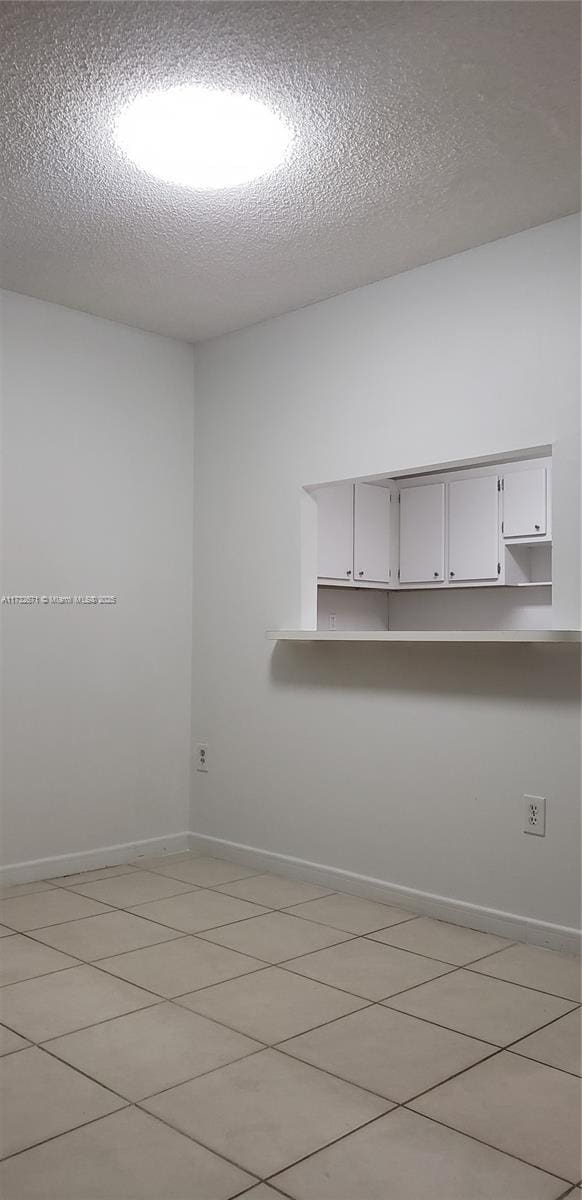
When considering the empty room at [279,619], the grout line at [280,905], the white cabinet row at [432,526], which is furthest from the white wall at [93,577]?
the white cabinet row at [432,526]

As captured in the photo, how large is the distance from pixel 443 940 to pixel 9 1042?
149 centimetres

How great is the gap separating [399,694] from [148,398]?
75.2 inches

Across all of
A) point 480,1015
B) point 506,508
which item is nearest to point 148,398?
Answer: point 506,508

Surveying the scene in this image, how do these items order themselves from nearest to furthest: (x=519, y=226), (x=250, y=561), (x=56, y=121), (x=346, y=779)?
1. (x=56, y=121)
2. (x=519, y=226)
3. (x=346, y=779)
4. (x=250, y=561)

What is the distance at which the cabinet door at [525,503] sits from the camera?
5.27 metres

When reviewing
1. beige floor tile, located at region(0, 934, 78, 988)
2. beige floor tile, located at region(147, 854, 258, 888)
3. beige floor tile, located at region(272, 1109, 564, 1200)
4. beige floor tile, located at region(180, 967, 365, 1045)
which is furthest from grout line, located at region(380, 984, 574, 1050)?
beige floor tile, located at region(147, 854, 258, 888)

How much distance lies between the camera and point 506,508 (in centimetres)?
543

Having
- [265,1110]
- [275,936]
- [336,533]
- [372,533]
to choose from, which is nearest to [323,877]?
[275,936]

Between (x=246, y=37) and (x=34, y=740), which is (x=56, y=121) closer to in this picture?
(x=246, y=37)

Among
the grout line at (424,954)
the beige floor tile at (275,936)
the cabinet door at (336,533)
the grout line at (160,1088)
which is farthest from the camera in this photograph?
the cabinet door at (336,533)

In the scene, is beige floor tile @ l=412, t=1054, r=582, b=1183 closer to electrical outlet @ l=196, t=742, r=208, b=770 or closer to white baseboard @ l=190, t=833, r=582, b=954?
white baseboard @ l=190, t=833, r=582, b=954

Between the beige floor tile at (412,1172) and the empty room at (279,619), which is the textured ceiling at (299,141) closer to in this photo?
the empty room at (279,619)

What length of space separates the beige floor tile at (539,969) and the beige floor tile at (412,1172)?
898 mm

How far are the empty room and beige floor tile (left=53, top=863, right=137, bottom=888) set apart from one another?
3 cm
